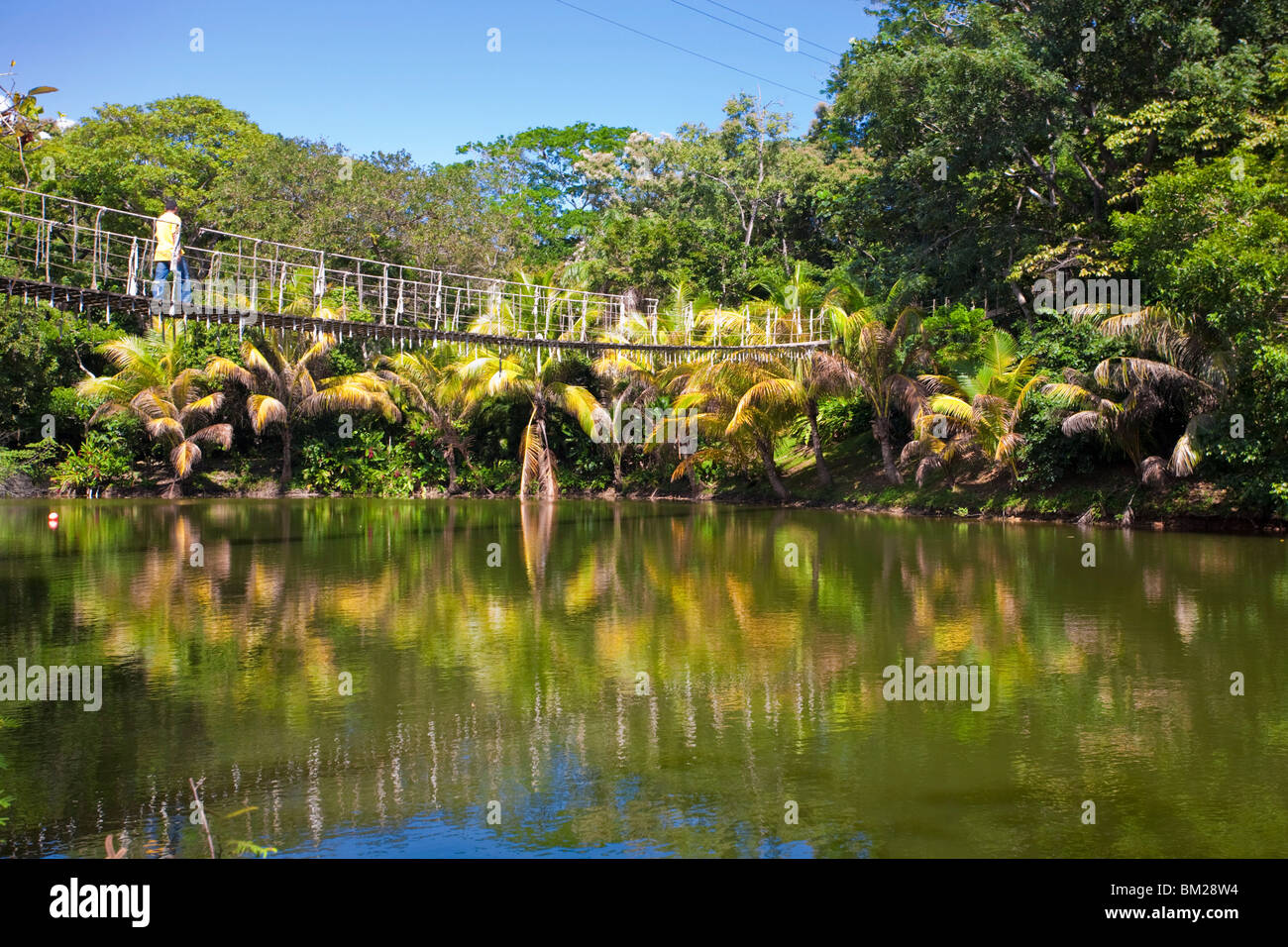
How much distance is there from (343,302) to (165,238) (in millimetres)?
3173

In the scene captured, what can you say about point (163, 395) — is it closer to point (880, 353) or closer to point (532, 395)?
point (532, 395)

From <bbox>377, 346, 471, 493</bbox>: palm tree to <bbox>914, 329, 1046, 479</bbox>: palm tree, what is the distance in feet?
43.2

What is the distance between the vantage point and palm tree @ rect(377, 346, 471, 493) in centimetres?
3030

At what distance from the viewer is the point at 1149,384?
19609 mm

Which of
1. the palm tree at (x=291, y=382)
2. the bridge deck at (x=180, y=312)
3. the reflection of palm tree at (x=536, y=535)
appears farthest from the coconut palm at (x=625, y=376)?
the bridge deck at (x=180, y=312)

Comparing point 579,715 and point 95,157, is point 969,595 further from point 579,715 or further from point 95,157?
point 95,157

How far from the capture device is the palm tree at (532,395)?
29.0 metres

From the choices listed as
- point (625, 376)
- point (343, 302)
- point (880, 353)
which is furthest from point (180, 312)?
point (880, 353)

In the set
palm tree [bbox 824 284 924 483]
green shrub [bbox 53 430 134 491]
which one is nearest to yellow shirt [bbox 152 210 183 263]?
palm tree [bbox 824 284 924 483]

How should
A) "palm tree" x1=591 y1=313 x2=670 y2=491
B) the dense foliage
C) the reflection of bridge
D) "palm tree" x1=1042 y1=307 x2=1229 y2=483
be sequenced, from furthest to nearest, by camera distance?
"palm tree" x1=591 y1=313 x2=670 y2=491, the dense foliage, "palm tree" x1=1042 y1=307 x2=1229 y2=483, the reflection of bridge

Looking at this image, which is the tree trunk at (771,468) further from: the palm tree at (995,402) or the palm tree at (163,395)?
the palm tree at (163,395)

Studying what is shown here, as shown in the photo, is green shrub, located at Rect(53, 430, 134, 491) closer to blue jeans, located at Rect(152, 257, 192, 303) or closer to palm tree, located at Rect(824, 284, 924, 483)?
blue jeans, located at Rect(152, 257, 192, 303)
